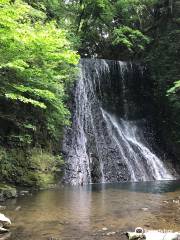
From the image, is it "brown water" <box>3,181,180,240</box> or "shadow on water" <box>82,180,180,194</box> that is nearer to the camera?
"brown water" <box>3,181,180,240</box>

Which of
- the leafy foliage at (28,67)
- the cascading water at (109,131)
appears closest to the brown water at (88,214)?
the leafy foliage at (28,67)

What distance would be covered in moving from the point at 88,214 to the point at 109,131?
11.8 m

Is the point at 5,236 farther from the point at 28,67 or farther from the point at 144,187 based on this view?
the point at 144,187

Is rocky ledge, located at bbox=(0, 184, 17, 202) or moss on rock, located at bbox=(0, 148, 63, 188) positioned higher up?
moss on rock, located at bbox=(0, 148, 63, 188)

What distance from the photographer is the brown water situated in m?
6.29

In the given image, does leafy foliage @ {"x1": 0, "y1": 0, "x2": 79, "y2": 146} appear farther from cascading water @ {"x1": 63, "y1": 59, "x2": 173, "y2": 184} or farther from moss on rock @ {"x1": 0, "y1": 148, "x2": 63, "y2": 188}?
cascading water @ {"x1": 63, "y1": 59, "x2": 173, "y2": 184}

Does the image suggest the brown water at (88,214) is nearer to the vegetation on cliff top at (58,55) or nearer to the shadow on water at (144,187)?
the shadow on water at (144,187)

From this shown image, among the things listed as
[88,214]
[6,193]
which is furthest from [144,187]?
[88,214]

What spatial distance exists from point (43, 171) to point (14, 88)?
11.2 feet

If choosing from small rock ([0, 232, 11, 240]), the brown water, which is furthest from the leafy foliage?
small rock ([0, 232, 11, 240])

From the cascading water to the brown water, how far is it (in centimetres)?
510

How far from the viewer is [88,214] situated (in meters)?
7.86

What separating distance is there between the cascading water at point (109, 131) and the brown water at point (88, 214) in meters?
5.10

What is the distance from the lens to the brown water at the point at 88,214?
20.6ft
